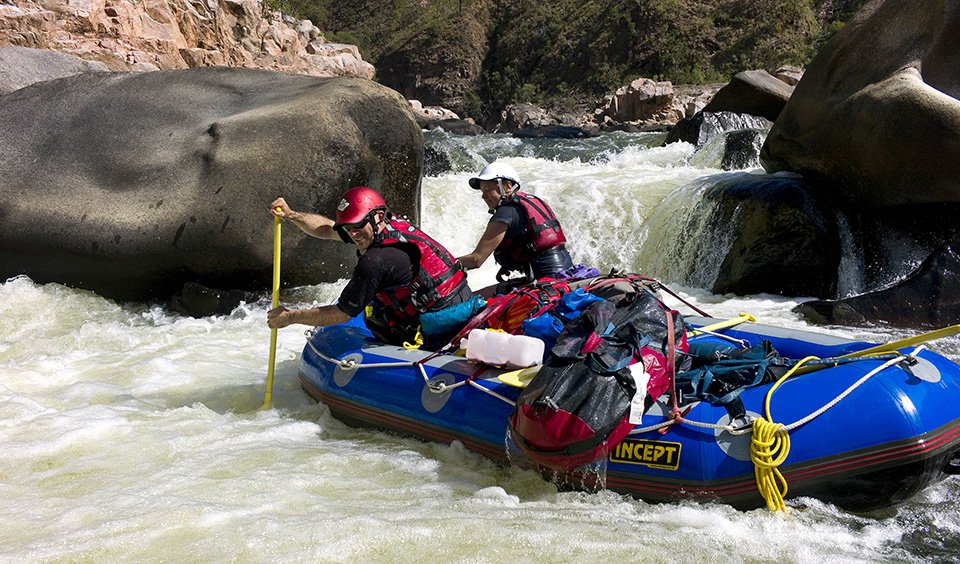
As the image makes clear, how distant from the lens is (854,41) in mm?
8992

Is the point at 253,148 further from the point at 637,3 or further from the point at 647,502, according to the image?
the point at 637,3

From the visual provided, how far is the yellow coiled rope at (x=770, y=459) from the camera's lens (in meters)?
3.16

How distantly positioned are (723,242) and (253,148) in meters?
5.32

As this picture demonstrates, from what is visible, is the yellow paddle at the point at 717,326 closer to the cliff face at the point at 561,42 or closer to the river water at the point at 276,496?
the river water at the point at 276,496

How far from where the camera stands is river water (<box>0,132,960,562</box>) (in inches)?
118

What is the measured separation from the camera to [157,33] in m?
26.8

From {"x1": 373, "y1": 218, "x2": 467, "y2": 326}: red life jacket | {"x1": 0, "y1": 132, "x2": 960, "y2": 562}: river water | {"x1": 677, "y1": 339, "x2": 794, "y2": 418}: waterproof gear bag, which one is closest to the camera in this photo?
{"x1": 0, "y1": 132, "x2": 960, "y2": 562}: river water

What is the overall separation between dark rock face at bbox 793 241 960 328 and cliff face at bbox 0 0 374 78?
18514 millimetres

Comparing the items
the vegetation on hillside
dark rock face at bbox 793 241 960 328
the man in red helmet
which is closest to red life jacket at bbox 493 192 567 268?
the man in red helmet

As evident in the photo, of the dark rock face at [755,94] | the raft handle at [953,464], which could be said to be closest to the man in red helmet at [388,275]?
the raft handle at [953,464]

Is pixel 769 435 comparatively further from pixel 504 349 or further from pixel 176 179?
pixel 176 179

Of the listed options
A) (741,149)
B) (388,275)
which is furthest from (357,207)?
(741,149)

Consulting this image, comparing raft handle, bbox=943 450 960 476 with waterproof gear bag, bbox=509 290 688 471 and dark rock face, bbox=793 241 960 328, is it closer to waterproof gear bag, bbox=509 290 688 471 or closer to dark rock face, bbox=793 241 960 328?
waterproof gear bag, bbox=509 290 688 471

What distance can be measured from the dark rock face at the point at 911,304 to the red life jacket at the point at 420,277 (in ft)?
13.9
